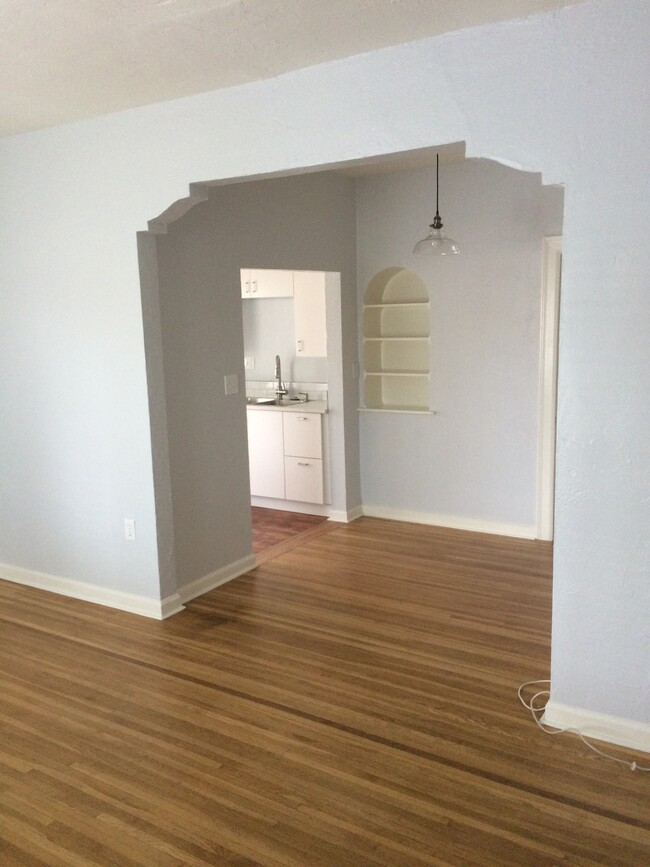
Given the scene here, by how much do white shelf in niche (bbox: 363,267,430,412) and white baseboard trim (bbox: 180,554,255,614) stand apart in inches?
66.3

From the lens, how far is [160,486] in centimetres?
384

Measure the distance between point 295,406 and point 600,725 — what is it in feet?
12.0

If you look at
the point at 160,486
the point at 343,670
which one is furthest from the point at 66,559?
the point at 343,670

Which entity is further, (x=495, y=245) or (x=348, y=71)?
(x=495, y=245)

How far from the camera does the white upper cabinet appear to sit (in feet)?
20.0

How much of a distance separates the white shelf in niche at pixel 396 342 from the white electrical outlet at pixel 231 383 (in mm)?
1499

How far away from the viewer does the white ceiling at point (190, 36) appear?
231 cm

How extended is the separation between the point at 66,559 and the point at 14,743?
158 centimetres

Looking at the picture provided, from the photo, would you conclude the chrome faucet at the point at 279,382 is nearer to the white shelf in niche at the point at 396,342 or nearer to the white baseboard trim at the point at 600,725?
the white shelf in niche at the point at 396,342

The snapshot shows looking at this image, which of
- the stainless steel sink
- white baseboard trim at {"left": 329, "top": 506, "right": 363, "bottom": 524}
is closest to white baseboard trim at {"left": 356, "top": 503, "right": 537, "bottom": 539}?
white baseboard trim at {"left": 329, "top": 506, "right": 363, "bottom": 524}

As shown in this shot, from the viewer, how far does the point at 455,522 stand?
537 centimetres

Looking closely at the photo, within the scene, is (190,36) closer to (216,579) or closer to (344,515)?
(216,579)

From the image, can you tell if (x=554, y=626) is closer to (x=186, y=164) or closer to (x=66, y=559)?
(x=186, y=164)

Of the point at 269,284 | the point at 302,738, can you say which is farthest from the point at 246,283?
the point at 302,738
